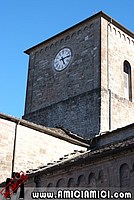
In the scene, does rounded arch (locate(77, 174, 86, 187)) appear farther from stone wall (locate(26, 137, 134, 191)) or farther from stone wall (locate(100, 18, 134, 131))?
stone wall (locate(100, 18, 134, 131))

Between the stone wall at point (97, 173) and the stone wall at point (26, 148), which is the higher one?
the stone wall at point (26, 148)

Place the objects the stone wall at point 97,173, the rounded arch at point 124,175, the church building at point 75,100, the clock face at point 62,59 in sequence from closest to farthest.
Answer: the rounded arch at point 124,175
the stone wall at point 97,173
the church building at point 75,100
the clock face at point 62,59

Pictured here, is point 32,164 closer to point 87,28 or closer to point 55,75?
point 55,75

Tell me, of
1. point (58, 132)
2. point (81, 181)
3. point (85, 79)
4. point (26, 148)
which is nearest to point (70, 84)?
point (85, 79)

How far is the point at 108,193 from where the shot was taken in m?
11.1

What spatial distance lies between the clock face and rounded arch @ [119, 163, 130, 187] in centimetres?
1190

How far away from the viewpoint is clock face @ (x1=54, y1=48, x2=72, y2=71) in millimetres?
22406

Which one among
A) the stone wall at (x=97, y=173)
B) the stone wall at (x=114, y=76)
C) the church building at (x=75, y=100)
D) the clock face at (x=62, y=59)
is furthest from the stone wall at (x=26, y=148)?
the clock face at (x=62, y=59)

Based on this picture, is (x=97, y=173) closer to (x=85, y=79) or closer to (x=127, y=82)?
(x=85, y=79)

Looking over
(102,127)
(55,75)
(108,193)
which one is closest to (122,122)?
(102,127)

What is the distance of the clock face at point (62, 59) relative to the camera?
73.5 feet

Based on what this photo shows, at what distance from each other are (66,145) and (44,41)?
898 cm

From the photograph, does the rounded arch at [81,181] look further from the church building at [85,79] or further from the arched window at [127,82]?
the arched window at [127,82]

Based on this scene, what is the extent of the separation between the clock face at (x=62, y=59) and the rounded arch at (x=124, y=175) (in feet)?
39.1
